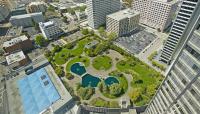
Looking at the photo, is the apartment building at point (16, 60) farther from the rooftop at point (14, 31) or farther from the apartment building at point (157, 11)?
the apartment building at point (157, 11)

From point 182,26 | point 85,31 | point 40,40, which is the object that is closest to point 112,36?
point 85,31

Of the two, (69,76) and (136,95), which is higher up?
(136,95)

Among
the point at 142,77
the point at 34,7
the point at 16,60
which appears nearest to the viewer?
the point at 142,77

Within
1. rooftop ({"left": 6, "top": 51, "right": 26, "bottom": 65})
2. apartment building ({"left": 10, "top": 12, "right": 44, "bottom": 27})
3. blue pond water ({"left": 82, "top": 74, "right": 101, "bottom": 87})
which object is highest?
apartment building ({"left": 10, "top": 12, "right": 44, "bottom": 27})

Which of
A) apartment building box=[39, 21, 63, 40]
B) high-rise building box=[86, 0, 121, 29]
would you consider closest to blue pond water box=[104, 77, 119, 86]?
high-rise building box=[86, 0, 121, 29]

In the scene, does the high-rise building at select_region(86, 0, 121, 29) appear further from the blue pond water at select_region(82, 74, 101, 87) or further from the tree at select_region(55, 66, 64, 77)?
the blue pond water at select_region(82, 74, 101, 87)

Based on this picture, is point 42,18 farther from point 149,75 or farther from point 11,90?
point 149,75

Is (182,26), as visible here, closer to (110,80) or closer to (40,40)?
(110,80)
